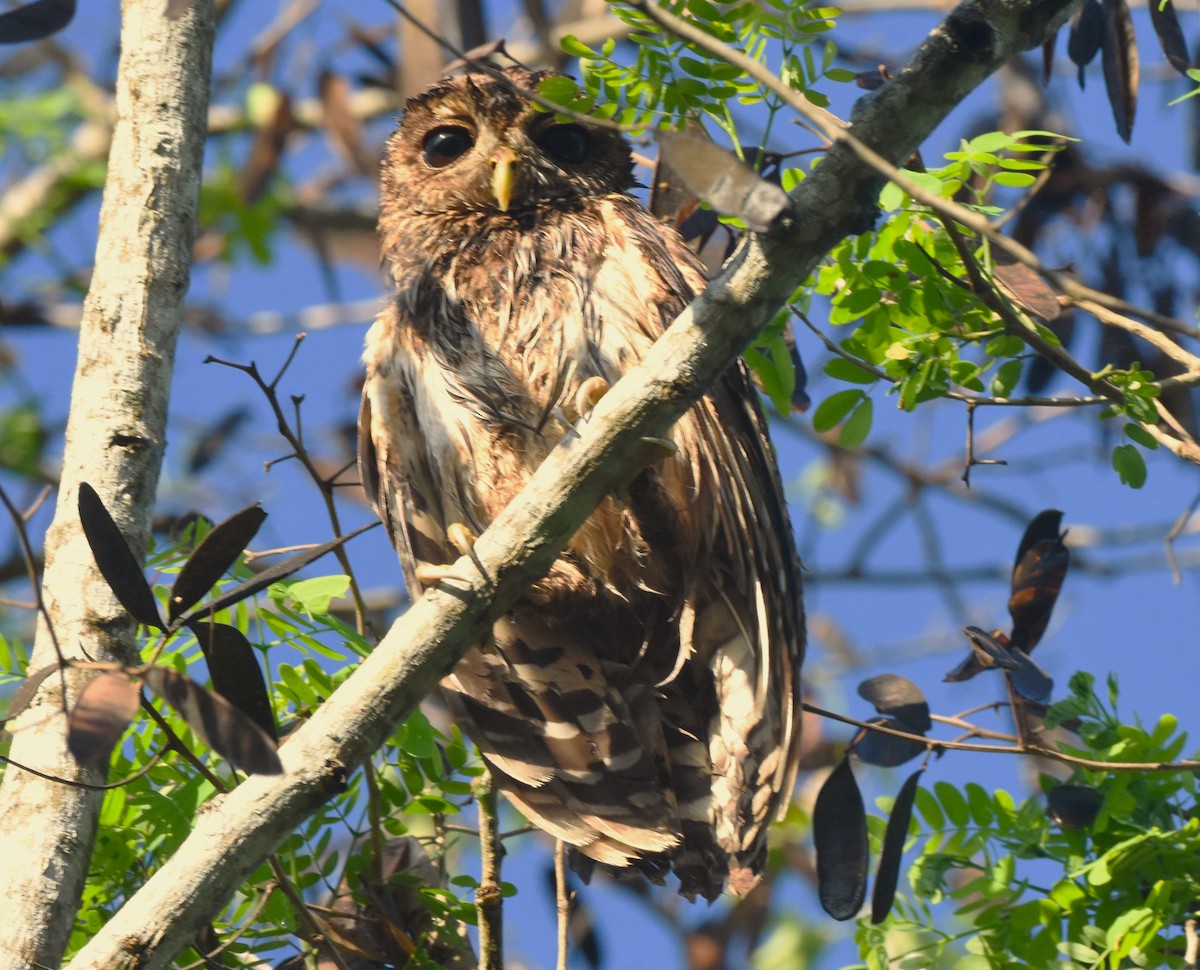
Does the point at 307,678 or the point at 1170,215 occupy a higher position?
the point at 1170,215

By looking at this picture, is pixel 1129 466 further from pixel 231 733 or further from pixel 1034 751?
pixel 231 733

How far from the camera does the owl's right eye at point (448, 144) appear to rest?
386cm

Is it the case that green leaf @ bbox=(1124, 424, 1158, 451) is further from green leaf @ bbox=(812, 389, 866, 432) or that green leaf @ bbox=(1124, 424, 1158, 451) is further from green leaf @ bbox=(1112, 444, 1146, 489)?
green leaf @ bbox=(812, 389, 866, 432)

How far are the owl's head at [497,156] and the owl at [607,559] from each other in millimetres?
162

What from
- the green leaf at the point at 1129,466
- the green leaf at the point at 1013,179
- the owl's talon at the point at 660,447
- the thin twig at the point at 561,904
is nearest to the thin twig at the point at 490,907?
the thin twig at the point at 561,904

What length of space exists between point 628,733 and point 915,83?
1672mm

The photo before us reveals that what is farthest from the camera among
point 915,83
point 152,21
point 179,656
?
point 152,21

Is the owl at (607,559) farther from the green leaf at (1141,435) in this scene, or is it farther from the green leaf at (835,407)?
the green leaf at (1141,435)

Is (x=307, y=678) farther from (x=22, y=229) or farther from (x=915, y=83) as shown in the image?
(x=22, y=229)

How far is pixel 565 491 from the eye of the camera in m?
2.20

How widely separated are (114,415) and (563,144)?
1.61 m

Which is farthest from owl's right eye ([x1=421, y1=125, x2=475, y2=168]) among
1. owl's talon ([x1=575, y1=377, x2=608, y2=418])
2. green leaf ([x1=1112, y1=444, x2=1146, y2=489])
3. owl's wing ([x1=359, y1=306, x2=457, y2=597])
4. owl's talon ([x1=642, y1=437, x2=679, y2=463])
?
green leaf ([x1=1112, y1=444, x2=1146, y2=489])

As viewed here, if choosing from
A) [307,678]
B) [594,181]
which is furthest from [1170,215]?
[307,678]

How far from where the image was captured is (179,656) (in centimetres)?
255
